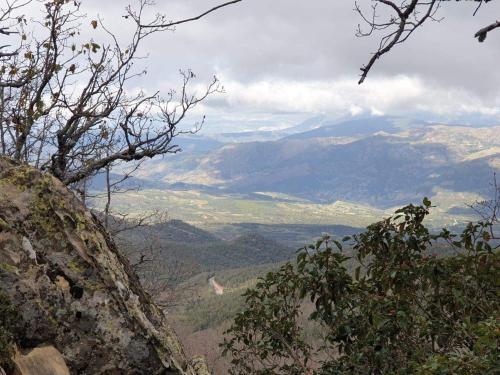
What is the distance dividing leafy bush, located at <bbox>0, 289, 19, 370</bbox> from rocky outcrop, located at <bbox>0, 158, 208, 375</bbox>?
5.6 inches

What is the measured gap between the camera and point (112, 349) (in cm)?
730

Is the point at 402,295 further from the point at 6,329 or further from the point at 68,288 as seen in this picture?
the point at 6,329

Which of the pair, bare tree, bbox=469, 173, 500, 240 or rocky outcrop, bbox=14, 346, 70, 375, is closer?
rocky outcrop, bbox=14, 346, 70, 375

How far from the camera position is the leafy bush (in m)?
5.79

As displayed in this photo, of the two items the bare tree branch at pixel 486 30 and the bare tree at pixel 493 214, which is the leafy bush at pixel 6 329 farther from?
the bare tree at pixel 493 214

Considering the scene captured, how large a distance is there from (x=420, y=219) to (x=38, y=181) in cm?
810

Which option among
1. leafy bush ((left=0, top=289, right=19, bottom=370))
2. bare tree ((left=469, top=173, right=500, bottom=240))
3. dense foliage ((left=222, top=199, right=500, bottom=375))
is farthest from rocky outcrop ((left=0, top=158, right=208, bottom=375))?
bare tree ((left=469, top=173, right=500, bottom=240))

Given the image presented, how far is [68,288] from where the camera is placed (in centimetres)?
742

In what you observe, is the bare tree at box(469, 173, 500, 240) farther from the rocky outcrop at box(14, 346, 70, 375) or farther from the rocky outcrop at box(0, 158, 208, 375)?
the rocky outcrop at box(14, 346, 70, 375)

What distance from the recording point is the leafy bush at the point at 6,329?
5.79 metres

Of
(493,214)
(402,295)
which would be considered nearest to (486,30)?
(402,295)

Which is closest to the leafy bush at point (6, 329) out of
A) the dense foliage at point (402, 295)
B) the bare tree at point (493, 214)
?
the dense foliage at point (402, 295)

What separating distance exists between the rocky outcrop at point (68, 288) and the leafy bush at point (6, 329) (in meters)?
0.14

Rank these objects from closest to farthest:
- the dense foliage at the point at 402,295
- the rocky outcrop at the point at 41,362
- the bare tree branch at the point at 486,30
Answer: the bare tree branch at the point at 486,30, the rocky outcrop at the point at 41,362, the dense foliage at the point at 402,295
